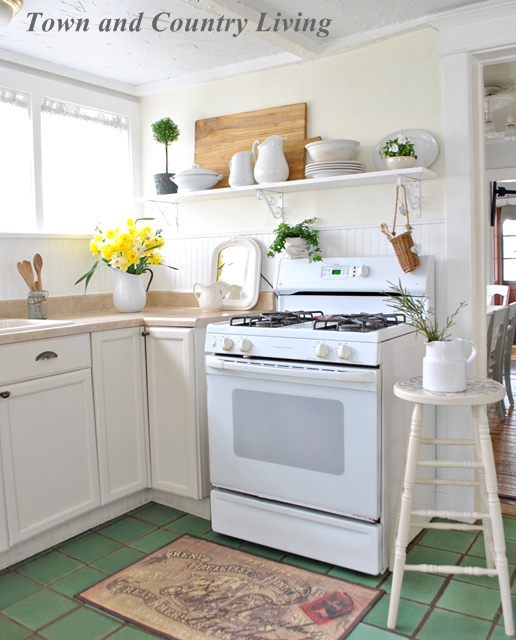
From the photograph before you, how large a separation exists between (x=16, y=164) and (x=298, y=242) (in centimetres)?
141

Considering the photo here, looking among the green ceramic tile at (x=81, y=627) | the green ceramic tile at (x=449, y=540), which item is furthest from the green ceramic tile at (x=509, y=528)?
the green ceramic tile at (x=81, y=627)

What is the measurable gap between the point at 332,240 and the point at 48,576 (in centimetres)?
184

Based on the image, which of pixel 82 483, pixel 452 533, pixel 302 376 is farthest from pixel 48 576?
pixel 452 533

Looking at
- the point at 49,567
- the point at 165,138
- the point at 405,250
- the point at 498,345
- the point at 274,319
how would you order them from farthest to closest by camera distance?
the point at 498,345, the point at 165,138, the point at 405,250, the point at 274,319, the point at 49,567

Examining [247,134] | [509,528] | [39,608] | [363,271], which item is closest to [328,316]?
[363,271]

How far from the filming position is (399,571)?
6.22ft

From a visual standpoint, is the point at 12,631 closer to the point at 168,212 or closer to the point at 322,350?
the point at 322,350

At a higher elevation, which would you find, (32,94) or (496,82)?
(496,82)

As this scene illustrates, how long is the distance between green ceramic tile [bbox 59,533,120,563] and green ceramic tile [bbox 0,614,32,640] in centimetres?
43

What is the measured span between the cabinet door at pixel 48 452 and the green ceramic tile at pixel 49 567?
0.40 ft

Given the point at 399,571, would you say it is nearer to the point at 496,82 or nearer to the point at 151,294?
the point at 151,294

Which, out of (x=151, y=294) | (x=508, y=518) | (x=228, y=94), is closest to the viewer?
(x=508, y=518)

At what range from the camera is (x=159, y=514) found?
2795 millimetres

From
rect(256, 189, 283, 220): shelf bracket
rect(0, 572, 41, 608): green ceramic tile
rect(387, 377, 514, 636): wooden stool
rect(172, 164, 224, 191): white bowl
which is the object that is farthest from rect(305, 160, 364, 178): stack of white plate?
rect(0, 572, 41, 608): green ceramic tile
